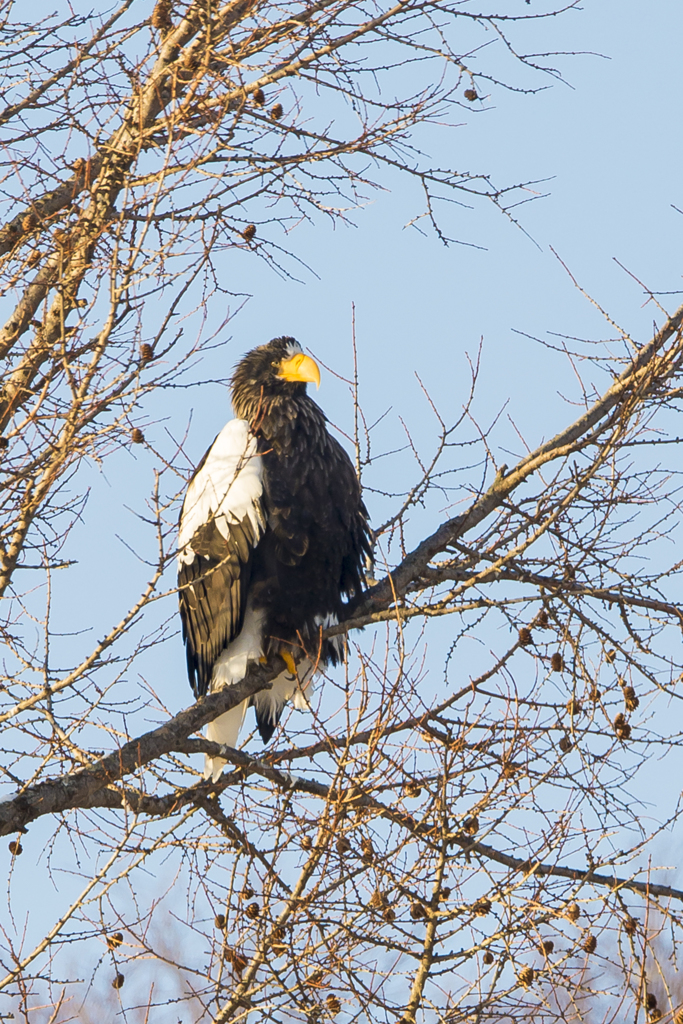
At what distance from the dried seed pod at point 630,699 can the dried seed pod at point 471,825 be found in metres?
0.67

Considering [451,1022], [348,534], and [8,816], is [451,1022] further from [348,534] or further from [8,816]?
[348,534]

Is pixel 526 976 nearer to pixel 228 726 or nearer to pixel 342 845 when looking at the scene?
pixel 342 845

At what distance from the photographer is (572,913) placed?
3.26 metres

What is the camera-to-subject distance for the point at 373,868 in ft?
10.5

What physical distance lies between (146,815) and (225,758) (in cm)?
36

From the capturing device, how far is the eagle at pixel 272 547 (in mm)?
4887

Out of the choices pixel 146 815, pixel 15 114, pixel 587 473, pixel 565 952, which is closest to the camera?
pixel 565 952

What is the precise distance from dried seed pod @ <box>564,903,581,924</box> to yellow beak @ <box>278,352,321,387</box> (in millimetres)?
2678

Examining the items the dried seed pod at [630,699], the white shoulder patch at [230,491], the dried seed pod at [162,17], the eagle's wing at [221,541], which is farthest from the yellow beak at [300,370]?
the dried seed pod at [630,699]

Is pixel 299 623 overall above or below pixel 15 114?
below

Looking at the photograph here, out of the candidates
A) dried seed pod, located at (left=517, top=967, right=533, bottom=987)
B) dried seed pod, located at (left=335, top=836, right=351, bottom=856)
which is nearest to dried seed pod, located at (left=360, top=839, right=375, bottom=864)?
dried seed pod, located at (left=335, top=836, right=351, bottom=856)

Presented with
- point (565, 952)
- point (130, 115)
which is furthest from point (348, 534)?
point (565, 952)

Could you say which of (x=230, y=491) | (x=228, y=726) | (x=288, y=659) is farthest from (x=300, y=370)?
(x=228, y=726)

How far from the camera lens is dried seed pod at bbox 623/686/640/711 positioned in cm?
371
